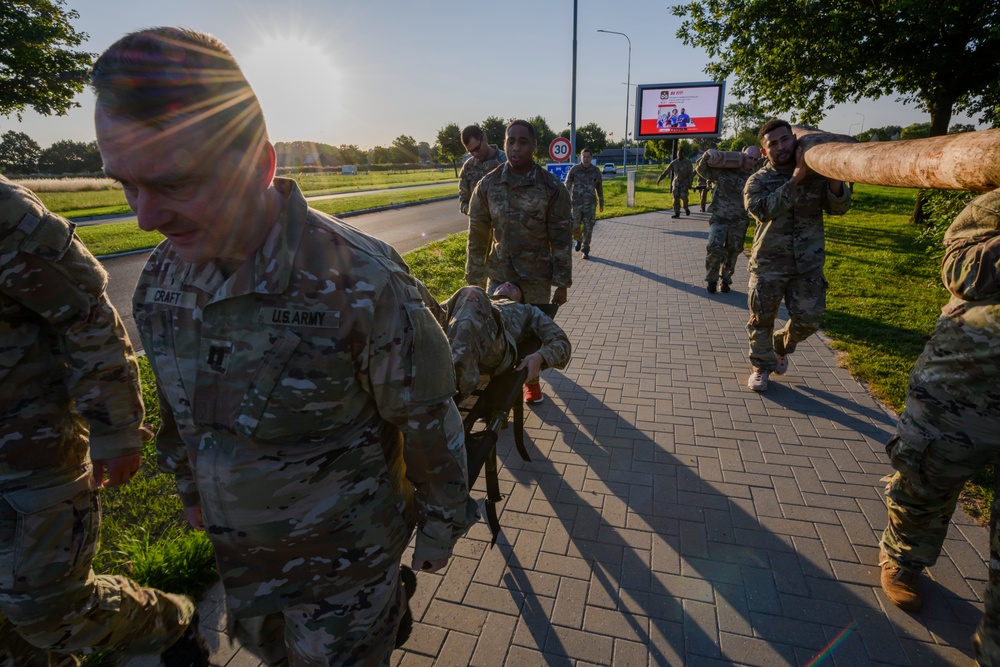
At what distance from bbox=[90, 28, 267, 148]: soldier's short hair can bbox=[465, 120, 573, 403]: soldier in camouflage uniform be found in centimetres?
362

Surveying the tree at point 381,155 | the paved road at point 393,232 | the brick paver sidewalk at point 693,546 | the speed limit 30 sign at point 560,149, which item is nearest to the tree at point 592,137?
the tree at point 381,155

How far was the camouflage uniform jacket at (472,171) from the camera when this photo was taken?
7.65 metres

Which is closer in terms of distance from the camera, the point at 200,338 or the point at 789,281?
the point at 200,338

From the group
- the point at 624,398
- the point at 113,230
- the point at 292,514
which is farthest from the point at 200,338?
the point at 113,230

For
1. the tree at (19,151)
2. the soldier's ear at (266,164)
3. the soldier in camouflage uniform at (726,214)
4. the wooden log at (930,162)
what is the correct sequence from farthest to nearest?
the tree at (19,151), the soldier in camouflage uniform at (726,214), the wooden log at (930,162), the soldier's ear at (266,164)

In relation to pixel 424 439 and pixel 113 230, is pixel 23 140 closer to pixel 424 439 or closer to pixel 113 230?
pixel 113 230

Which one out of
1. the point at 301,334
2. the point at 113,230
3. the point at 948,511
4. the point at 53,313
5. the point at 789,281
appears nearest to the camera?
the point at 301,334

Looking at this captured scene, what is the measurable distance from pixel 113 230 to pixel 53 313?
1722 cm

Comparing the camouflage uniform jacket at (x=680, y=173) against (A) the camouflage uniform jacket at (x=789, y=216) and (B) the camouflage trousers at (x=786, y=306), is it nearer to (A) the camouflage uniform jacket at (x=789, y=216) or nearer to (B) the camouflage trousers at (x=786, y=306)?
(A) the camouflage uniform jacket at (x=789, y=216)

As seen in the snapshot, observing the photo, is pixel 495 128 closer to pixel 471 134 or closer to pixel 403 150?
pixel 403 150

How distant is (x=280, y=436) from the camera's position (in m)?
1.27

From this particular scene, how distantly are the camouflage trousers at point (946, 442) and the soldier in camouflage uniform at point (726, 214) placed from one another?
19.4 ft

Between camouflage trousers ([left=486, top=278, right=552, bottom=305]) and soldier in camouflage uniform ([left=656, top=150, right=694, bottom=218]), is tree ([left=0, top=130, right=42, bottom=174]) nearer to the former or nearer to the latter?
soldier in camouflage uniform ([left=656, top=150, right=694, bottom=218])

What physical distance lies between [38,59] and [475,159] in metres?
22.4
